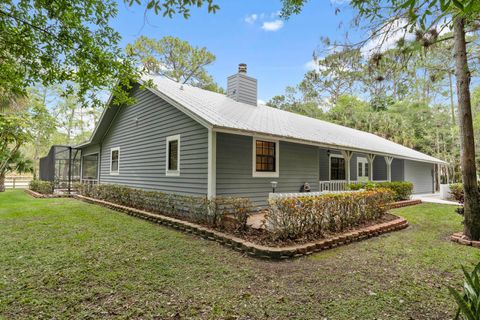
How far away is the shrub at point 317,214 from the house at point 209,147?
2534 millimetres

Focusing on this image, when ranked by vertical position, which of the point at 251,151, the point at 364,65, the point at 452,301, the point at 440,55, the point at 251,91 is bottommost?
the point at 452,301

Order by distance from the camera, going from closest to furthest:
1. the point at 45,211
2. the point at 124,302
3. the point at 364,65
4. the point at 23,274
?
the point at 124,302 < the point at 23,274 < the point at 364,65 < the point at 45,211

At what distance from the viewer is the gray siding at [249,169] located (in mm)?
7910

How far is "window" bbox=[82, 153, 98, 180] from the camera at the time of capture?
16938 millimetres

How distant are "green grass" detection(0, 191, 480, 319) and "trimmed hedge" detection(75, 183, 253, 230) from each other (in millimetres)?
771

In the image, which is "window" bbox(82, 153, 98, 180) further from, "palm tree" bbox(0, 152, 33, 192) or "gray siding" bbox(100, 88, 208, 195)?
"palm tree" bbox(0, 152, 33, 192)

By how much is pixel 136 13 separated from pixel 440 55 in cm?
755

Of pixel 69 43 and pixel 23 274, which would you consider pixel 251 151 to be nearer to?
pixel 69 43

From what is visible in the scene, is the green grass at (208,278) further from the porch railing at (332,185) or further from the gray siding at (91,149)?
the gray siding at (91,149)

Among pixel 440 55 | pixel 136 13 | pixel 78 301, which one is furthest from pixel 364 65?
pixel 78 301

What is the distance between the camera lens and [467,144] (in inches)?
236

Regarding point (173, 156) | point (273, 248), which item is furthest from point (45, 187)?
point (273, 248)

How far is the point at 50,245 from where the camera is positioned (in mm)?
5371

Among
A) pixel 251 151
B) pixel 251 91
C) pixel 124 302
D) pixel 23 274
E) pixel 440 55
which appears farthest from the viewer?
pixel 251 91
